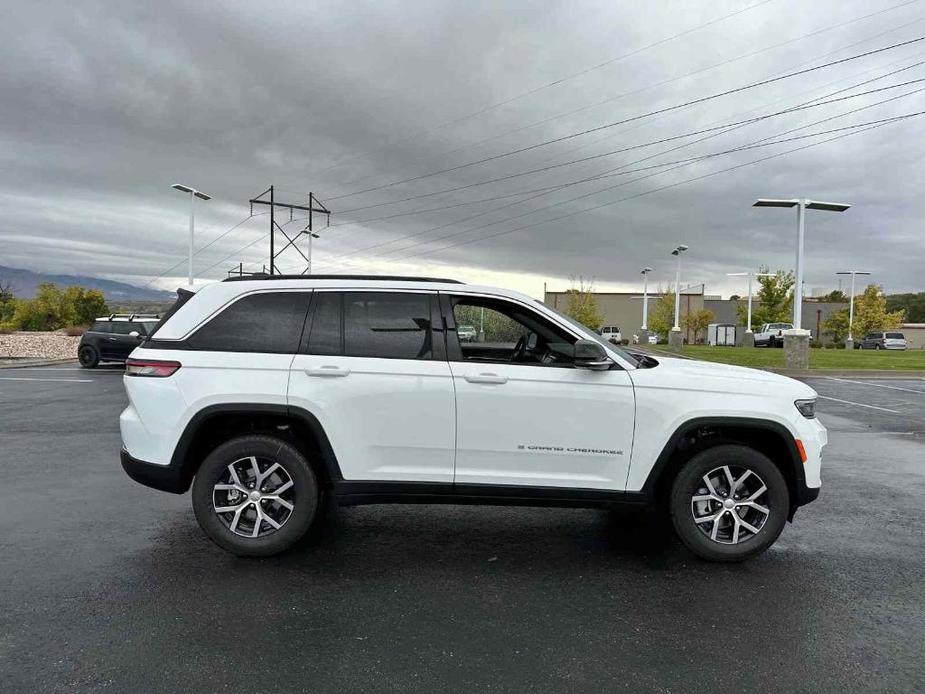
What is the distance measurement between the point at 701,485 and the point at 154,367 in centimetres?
378

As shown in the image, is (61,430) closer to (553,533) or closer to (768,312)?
(553,533)

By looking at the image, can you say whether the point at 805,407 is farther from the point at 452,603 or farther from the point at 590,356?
the point at 452,603

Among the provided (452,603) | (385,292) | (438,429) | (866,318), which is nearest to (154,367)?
(385,292)

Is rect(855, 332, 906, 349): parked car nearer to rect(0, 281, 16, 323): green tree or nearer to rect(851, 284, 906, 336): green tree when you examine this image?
rect(851, 284, 906, 336): green tree

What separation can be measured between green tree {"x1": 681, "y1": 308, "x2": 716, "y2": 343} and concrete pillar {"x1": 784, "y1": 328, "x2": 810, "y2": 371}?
47.4 meters

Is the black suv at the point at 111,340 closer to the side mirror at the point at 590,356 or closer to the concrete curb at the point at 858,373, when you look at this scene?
the concrete curb at the point at 858,373

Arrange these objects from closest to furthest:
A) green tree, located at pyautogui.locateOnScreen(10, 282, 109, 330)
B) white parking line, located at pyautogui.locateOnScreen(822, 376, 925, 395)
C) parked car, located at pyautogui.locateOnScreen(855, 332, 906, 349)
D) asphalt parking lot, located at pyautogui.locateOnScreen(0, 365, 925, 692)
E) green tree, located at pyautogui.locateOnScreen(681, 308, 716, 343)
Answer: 1. asphalt parking lot, located at pyautogui.locateOnScreen(0, 365, 925, 692)
2. white parking line, located at pyautogui.locateOnScreen(822, 376, 925, 395)
3. parked car, located at pyautogui.locateOnScreen(855, 332, 906, 349)
4. green tree, located at pyautogui.locateOnScreen(10, 282, 109, 330)
5. green tree, located at pyautogui.locateOnScreen(681, 308, 716, 343)

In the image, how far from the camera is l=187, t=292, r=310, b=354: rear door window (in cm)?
405

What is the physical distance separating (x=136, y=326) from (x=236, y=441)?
1713cm

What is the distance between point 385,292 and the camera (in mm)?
4160

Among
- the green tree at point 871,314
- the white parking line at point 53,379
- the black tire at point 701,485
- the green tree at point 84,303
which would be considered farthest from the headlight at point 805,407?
the green tree at point 871,314

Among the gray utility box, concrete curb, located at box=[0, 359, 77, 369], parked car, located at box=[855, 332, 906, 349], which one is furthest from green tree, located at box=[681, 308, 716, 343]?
concrete curb, located at box=[0, 359, 77, 369]

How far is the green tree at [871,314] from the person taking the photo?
194ft

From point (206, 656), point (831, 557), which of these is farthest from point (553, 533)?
point (206, 656)
